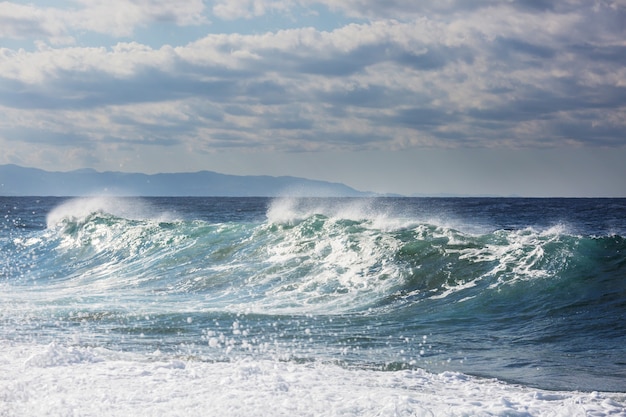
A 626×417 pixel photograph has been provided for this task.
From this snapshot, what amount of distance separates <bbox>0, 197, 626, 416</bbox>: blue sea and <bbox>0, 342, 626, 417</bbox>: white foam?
0.03 metres

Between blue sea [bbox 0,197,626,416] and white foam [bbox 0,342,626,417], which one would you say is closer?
white foam [bbox 0,342,626,417]

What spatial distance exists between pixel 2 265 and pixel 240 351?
60.9ft

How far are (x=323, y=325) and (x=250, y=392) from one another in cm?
519

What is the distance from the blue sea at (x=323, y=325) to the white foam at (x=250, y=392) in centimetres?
3

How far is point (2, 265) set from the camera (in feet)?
85.9

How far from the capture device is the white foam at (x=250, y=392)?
24.3 ft

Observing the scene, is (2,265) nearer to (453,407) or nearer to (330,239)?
(330,239)

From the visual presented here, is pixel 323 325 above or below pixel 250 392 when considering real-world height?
below

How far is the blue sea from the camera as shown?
26.0 ft

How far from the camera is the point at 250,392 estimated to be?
26.3 ft

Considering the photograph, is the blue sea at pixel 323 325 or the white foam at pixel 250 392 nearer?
the white foam at pixel 250 392

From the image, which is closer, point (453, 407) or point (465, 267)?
point (453, 407)

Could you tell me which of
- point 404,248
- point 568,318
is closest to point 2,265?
point 404,248

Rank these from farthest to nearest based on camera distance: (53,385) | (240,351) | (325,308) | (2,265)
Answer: (2,265)
(325,308)
(240,351)
(53,385)
